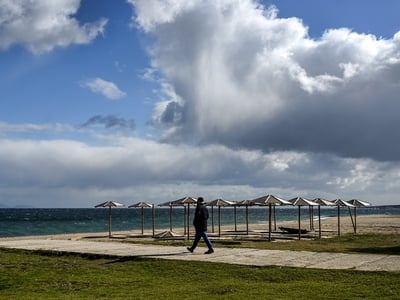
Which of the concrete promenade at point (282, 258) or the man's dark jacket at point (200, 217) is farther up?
the man's dark jacket at point (200, 217)

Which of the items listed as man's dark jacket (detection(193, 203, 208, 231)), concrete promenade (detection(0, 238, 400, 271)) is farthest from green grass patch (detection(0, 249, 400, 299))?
man's dark jacket (detection(193, 203, 208, 231))

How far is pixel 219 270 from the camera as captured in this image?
1234 cm

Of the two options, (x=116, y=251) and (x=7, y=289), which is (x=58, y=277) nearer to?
(x=7, y=289)

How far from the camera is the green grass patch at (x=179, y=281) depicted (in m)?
9.54

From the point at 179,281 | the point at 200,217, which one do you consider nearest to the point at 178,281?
the point at 179,281

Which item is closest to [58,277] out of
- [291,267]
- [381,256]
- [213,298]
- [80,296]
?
[80,296]

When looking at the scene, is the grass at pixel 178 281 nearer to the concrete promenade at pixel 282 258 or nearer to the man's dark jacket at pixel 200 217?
the concrete promenade at pixel 282 258

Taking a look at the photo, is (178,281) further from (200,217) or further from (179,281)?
(200,217)

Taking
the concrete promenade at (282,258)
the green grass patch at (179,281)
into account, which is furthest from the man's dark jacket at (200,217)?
the green grass patch at (179,281)

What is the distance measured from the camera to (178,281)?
11.4 metres

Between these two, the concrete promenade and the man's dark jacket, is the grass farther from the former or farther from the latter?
the man's dark jacket

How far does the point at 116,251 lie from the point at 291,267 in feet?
21.1

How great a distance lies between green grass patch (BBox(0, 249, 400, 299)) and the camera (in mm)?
9539

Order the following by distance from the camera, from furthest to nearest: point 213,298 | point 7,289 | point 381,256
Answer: point 381,256 < point 7,289 < point 213,298
